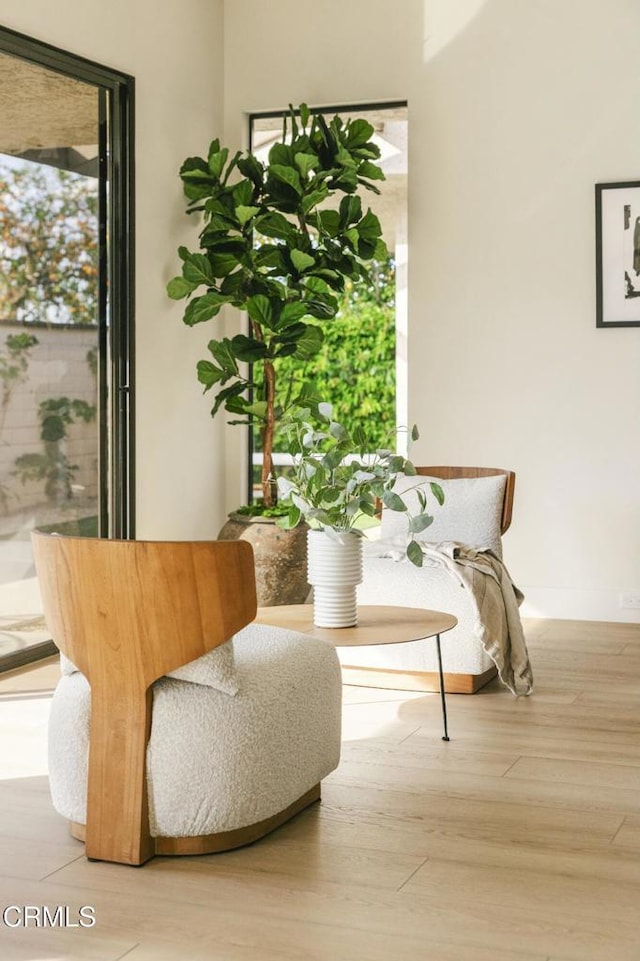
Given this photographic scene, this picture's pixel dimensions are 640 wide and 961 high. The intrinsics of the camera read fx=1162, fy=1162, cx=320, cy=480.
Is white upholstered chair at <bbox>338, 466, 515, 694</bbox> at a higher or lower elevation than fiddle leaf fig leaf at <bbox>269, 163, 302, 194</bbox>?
lower

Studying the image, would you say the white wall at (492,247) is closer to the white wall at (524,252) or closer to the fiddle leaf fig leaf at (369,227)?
the white wall at (524,252)

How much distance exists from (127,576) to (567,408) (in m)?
3.84

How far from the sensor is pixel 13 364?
15.9 feet

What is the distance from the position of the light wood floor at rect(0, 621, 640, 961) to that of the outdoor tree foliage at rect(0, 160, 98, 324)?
187cm

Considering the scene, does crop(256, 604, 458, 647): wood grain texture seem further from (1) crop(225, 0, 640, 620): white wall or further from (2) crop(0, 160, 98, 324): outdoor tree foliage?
(1) crop(225, 0, 640, 620): white wall

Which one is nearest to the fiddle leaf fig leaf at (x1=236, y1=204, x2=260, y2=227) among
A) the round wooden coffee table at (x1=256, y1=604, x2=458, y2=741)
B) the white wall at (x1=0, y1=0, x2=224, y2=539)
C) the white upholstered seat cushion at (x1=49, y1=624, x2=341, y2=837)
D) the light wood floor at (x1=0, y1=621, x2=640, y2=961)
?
the white wall at (x1=0, y1=0, x2=224, y2=539)

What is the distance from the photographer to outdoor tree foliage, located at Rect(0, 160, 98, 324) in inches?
189

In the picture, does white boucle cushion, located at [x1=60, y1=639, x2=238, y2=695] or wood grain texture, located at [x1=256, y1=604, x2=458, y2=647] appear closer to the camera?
white boucle cushion, located at [x1=60, y1=639, x2=238, y2=695]

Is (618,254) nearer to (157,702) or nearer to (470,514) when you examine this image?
(470,514)

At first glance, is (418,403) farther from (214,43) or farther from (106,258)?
(214,43)

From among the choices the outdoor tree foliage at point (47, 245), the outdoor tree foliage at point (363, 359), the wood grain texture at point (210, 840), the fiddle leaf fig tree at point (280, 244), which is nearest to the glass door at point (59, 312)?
the outdoor tree foliage at point (47, 245)

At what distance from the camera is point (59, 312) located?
17.0ft

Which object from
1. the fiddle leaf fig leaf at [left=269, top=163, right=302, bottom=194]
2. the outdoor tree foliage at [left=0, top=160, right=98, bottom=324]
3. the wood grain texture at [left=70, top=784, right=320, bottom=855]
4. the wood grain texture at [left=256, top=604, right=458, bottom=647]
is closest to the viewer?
the wood grain texture at [left=70, top=784, right=320, bottom=855]

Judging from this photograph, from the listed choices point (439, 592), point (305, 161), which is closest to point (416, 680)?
point (439, 592)
